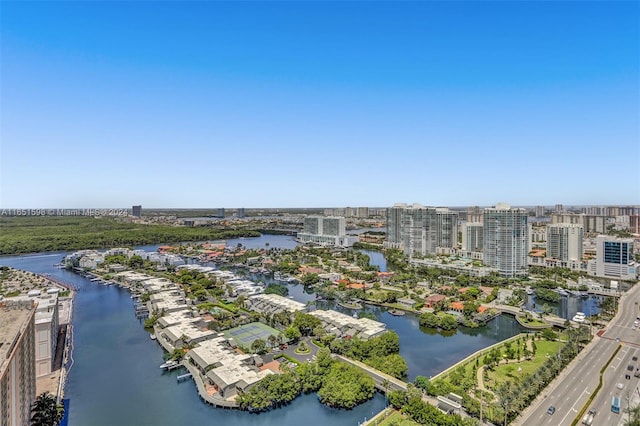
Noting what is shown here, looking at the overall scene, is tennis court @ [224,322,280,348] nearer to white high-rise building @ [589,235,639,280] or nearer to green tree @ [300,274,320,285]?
green tree @ [300,274,320,285]

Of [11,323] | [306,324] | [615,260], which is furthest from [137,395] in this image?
[615,260]

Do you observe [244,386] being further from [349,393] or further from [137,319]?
[137,319]

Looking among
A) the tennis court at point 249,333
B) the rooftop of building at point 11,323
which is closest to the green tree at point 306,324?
the tennis court at point 249,333

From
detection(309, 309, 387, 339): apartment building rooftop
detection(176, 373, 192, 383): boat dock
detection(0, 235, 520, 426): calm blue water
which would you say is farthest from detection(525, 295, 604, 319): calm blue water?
detection(176, 373, 192, 383): boat dock

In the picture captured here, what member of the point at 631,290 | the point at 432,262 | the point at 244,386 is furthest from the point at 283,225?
the point at 244,386

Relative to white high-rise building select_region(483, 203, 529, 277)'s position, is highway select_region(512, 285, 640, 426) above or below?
below
